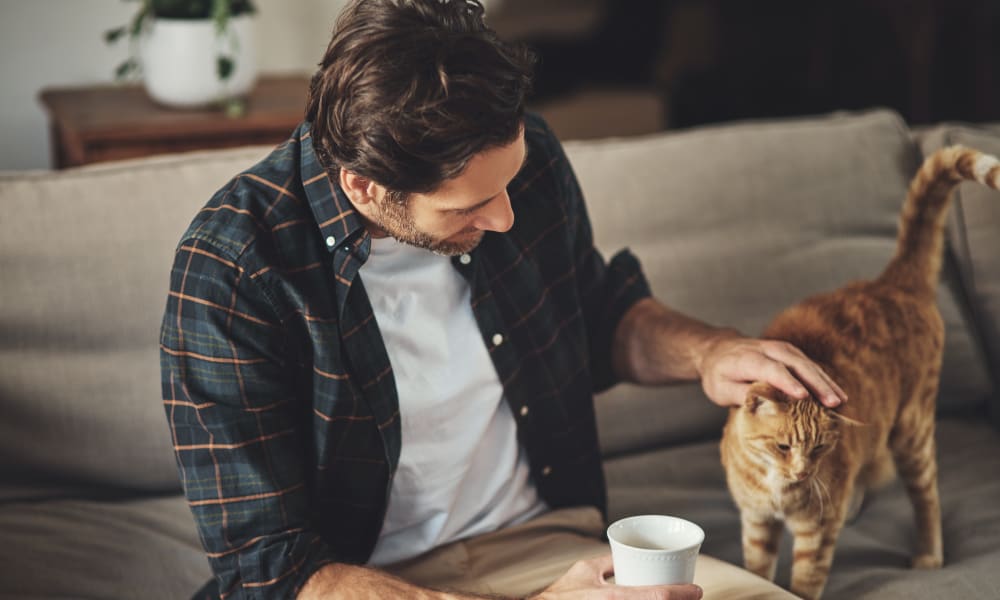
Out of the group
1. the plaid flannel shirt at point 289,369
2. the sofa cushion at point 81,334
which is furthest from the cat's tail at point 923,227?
the sofa cushion at point 81,334

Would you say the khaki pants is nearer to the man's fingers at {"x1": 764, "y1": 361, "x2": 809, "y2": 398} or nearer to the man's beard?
the man's fingers at {"x1": 764, "y1": 361, "x2": 809, "y2": 398}

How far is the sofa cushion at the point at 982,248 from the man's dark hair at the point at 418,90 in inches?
38.3

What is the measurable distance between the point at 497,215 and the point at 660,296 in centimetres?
60

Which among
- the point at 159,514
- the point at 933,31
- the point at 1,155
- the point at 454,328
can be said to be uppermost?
Result: the point at 933,31

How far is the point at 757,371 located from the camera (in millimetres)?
1167

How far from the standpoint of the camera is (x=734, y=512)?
155 centimetres

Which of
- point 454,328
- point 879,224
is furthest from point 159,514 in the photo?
point 879,224

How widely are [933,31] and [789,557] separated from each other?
2.25m

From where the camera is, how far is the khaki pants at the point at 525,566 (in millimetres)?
1187

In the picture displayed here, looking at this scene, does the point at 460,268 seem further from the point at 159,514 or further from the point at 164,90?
the point at 164,90

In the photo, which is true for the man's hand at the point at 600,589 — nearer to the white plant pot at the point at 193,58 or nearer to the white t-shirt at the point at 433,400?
the white t-shirt at the point at 433,400

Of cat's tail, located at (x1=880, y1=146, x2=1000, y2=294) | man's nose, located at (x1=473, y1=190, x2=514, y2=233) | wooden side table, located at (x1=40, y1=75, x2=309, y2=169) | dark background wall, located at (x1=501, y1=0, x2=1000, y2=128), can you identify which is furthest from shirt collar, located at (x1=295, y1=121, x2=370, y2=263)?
dark background wall, located at (x1=501, y1=0, x2=1000, y2=128)

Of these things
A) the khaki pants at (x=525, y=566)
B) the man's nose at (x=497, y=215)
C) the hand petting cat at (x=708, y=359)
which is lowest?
the khaki pants at (x=525, y=566)

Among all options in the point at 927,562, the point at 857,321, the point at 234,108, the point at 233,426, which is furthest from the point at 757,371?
the point at 234,108
